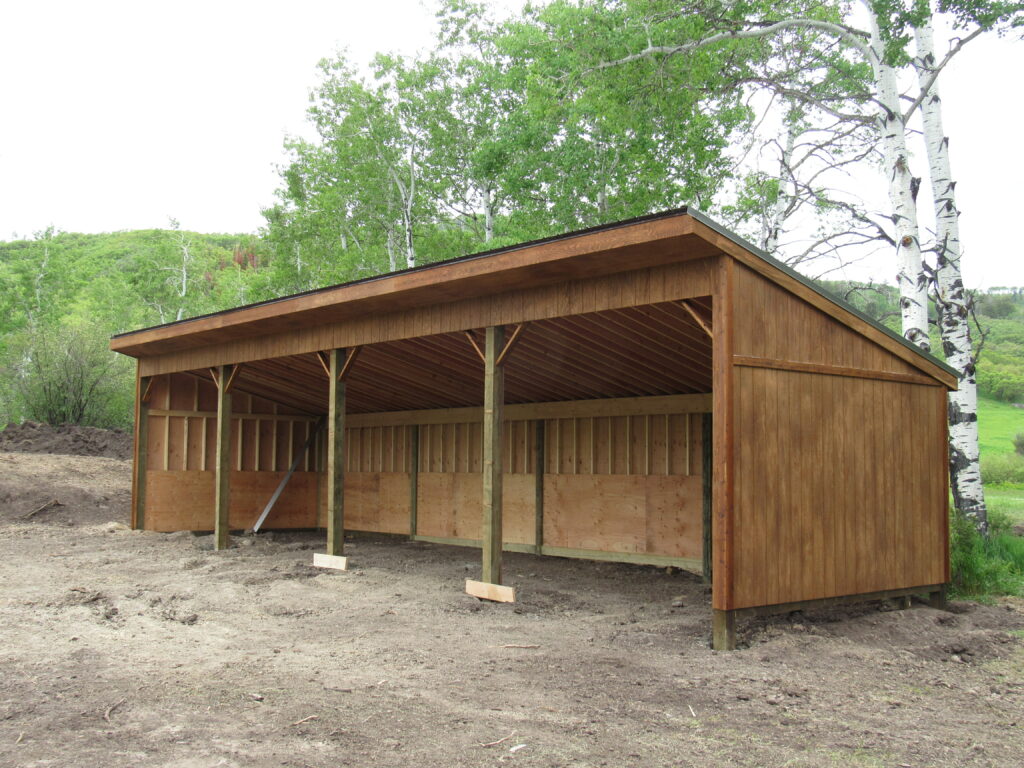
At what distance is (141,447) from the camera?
14367mm

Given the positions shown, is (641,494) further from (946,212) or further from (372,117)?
(372,117)

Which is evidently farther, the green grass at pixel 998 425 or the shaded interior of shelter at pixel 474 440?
the green grass at pixel 998 425

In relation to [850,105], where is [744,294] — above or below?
below

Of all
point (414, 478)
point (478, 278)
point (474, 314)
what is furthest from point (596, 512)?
point (478, 278)

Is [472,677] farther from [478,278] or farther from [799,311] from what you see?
[799,311]

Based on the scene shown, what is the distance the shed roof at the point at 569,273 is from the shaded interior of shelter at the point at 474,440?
1.91 ft

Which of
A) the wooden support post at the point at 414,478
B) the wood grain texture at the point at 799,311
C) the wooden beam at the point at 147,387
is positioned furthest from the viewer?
the wooden support post at the point at 414,478

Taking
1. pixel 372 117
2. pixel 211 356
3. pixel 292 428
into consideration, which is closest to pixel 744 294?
pixel 211 356

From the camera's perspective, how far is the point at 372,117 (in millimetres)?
26203

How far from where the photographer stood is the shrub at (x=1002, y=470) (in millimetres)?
26172

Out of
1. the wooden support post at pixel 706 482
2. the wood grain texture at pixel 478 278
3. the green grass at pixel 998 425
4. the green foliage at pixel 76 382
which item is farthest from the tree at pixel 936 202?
the green grass at pixel 998 425

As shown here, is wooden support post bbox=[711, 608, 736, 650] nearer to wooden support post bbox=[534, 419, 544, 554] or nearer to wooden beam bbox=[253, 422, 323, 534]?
wooden support post bbox=[534, 419, 544, 554]

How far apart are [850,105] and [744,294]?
48.3 feet

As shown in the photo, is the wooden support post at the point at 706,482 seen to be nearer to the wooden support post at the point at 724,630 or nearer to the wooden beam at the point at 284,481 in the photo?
the wooden support post at the point at 724,630
